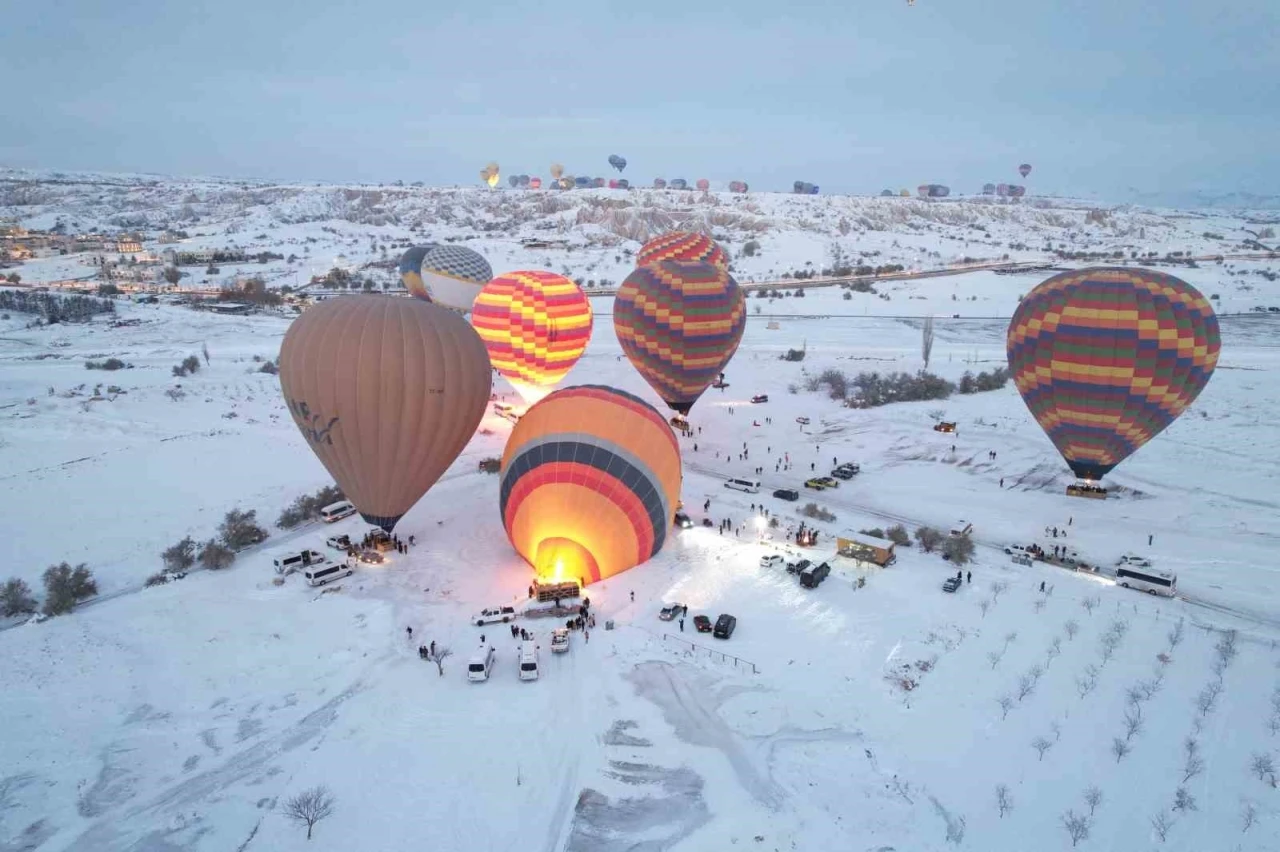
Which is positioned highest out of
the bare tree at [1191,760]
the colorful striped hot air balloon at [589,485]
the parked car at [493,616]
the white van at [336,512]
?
the colorful striped hot air balloon at [589,485]

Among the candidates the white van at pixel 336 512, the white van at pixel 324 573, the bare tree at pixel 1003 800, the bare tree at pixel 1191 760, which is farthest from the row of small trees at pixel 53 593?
the bare tree at pixel 1191 760

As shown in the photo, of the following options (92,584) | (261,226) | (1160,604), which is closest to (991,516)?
(1160,604)

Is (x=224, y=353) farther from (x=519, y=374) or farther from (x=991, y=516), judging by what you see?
(x=991, y=516)

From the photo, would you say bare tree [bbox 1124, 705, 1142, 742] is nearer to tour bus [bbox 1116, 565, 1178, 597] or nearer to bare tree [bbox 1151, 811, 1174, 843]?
bare tree [bbox 1151, 811, 1174, 843]

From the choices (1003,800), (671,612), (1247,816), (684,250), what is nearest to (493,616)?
(671,612)

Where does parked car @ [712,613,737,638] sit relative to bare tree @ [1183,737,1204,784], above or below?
above

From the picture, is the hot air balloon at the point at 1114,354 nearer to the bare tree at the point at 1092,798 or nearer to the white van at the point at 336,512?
the bare tree at the point at 1092,798

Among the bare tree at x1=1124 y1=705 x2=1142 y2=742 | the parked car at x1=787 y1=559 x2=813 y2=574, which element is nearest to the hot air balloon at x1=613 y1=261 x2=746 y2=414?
the parked car at x1=787 y1=559 x2=813 y2=574
